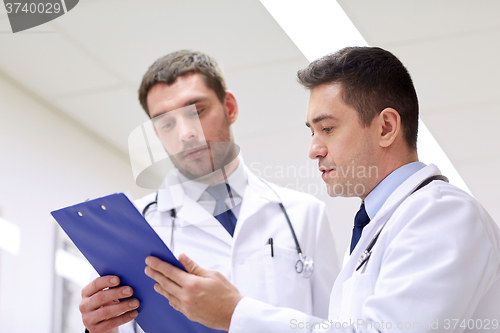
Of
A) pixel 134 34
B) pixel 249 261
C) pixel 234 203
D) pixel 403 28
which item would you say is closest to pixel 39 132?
pixel 134 34

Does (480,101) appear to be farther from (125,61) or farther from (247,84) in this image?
(125,61)

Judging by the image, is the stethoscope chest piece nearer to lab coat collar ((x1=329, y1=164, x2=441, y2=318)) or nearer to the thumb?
lab coat collar ((x1=329, y1=164, x2=441, y2=318))

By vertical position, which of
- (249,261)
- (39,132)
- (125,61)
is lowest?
(249,261)

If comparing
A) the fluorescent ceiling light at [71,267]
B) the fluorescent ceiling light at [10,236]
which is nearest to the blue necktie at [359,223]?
the fluorescent ceiling light at [10,236]

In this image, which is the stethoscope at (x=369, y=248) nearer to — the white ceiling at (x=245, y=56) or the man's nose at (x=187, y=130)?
the man's nose at (x=187, y=130)

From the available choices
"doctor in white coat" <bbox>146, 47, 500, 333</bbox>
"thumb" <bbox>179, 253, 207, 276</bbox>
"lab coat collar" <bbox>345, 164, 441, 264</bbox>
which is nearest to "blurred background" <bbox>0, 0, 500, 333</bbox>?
"doctor in white coat" <bbox>146, 47, 500, 333</bbox>

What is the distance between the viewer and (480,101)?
9.09 feet

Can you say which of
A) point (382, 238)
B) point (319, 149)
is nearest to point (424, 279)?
point (382, 238)

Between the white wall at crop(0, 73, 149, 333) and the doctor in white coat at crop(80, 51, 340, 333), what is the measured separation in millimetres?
991

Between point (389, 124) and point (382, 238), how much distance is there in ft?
1.11

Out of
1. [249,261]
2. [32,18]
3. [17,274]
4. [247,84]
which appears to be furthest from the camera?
[247,84]

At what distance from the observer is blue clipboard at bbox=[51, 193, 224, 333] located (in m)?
0.93

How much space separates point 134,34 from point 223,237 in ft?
4.32

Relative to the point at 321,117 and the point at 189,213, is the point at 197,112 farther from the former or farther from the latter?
the point at 321,117
